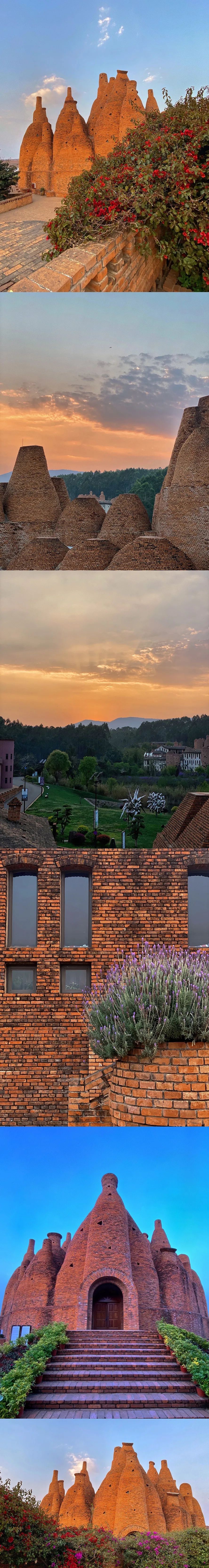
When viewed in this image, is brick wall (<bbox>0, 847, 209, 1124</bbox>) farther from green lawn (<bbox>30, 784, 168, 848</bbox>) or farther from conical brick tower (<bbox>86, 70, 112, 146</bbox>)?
conical brick tower (<bbox>86, 70, 112, 146</bbox>)

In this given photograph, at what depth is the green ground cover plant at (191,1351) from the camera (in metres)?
8.22

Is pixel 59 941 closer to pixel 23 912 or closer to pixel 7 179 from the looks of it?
pixel 23 912

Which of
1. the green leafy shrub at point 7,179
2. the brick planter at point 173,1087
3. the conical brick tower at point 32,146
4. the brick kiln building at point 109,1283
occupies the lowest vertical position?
the brick kiln building at point 109,1283

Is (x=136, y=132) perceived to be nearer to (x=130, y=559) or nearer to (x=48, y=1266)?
(x=130, y=559)

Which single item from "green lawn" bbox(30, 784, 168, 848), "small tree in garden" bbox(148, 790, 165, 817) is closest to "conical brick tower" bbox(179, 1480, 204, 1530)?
"green lawn" bbox(30, 784, 168, 848)

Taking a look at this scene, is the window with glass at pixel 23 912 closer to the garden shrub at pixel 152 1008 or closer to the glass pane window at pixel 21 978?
the glass pane window at pixel 21 978

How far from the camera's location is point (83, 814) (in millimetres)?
11258

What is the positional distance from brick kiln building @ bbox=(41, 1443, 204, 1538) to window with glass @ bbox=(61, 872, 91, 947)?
15.2 ft

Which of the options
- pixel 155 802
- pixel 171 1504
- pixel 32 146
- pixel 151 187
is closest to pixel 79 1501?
pixel 171 1504

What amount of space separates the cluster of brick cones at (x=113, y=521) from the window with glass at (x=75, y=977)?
419cm

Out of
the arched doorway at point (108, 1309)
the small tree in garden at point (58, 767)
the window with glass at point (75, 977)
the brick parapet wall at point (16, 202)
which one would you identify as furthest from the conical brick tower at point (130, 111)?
the arched doorway at point (108, 1309)

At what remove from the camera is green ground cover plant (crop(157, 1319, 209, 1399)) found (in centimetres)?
822

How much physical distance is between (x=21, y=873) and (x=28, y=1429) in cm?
508

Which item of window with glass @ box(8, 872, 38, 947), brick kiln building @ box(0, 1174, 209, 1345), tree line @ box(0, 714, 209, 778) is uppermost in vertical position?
tree line @ box(0, 714, 209, 778)
